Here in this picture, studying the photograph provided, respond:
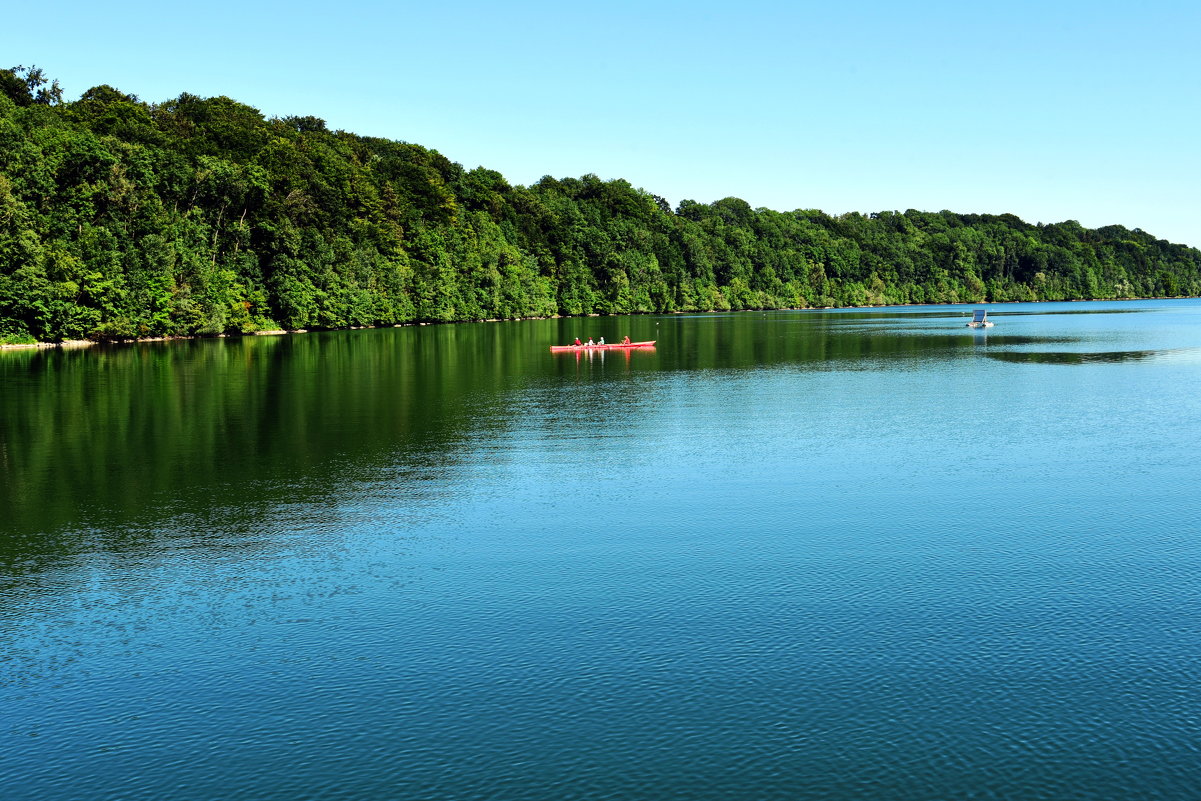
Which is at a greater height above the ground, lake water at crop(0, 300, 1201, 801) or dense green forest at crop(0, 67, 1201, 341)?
dense green forest at crop(0, 67, 1201, 341)

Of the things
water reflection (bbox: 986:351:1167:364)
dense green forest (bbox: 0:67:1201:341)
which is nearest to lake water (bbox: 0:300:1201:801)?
water reflection (bbox: 986:351:1167:364)

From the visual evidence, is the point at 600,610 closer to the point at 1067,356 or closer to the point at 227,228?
the point at 1067,356

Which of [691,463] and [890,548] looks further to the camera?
[691,463]

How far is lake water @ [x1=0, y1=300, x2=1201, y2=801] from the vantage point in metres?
10.6

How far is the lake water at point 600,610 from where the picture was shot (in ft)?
34.8

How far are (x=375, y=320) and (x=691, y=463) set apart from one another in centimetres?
11102

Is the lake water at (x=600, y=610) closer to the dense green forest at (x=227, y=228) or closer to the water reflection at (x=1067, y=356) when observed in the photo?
the water reflection at (x=1067, y=356)

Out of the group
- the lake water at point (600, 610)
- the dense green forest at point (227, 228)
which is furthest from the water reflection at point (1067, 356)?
the dense green forest at point (227, 228)

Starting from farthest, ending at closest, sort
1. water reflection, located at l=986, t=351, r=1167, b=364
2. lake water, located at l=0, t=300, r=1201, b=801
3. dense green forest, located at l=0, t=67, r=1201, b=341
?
1. dense green forest, located at l=0, t=67, r=1201, b=341
2. water reflection, located at l=986, t=351, r=1167, b=364
3. lake water, located at l=0, t=300, r=1201, b=801

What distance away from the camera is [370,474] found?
2633 cm

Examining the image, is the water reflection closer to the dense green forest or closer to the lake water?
the lake water

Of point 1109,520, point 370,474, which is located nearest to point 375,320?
point 370,474

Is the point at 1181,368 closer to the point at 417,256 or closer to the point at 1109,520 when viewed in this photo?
the point at 1109,520

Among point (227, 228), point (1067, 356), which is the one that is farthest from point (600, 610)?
point (227, 228)
